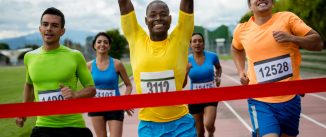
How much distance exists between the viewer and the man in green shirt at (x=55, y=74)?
13.2 feet

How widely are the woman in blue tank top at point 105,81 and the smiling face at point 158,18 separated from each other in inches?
93.1

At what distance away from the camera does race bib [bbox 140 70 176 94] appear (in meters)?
3.64

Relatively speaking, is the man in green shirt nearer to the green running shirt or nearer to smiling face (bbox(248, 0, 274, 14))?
the green running shirt

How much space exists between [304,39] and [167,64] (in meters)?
1.24

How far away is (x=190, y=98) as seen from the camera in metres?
3.35

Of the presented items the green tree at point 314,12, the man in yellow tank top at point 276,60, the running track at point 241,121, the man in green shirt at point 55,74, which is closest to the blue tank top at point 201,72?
the running track at point 241,121

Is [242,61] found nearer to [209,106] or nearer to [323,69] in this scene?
[209,106]

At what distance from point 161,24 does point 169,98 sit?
0.62 metres

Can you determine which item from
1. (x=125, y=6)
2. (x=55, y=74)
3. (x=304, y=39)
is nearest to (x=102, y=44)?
(x=55, y=74)

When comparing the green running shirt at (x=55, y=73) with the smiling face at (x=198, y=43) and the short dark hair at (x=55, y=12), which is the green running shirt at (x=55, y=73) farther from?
the smiling face at (x=198, y=43)

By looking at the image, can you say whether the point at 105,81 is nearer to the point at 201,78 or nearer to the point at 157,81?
the point at 201,78

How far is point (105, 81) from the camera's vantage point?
625cm

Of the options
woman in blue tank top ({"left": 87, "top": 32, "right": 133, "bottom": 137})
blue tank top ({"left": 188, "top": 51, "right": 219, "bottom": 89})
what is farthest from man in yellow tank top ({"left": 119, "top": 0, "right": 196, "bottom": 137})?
blue tank top ({"left": 188, "top": 51, "right": 219, "bottom": 89})

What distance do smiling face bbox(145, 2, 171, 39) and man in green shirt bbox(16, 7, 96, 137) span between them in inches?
34.0
